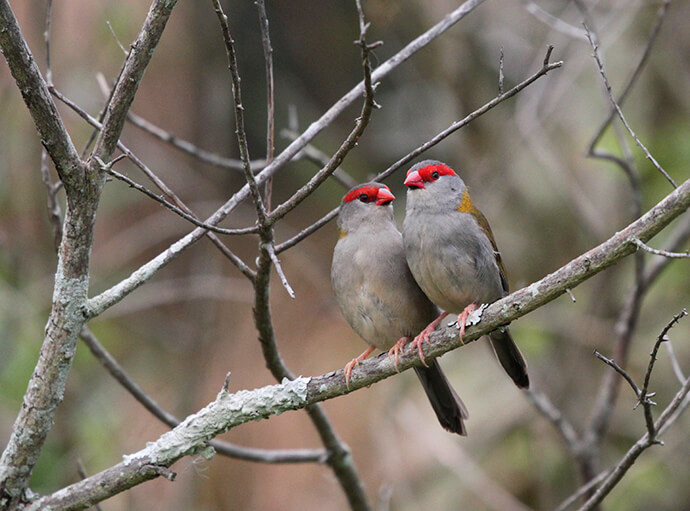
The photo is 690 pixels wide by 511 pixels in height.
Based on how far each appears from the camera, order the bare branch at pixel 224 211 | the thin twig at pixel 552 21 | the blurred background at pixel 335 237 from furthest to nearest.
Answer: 1. the blurred background at pixel 335 237
2. the thin twig at pixel 552 21
3. the bare branch at pixel 224 211

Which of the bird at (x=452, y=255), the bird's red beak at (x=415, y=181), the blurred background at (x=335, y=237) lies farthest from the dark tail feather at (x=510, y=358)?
the blurred background at (x=335, y=237)

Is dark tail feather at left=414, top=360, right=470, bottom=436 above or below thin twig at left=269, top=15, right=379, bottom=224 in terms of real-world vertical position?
below

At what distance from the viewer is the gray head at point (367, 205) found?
13.2 ft

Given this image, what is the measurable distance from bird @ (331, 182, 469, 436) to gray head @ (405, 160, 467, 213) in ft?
0.93

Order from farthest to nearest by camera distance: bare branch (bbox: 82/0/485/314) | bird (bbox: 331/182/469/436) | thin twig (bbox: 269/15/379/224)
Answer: bird (bbox: 331/182/469/436)
bare branch (bbox: 82/0/485/314)
thin twig (bbox: 269/15/379/224)

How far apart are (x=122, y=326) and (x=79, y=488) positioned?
452 centimetres

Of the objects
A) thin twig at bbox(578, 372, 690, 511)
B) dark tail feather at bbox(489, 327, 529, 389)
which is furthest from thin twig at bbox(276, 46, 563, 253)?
thin twig at bbox(578, 372, 690, 511)

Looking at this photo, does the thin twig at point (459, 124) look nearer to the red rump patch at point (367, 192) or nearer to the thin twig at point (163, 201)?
the thin twig at point (163, 201)

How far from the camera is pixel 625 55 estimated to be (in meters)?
6.18

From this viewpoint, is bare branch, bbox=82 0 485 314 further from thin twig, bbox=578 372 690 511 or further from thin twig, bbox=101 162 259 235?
thin twig, bbox=578 372 690 511

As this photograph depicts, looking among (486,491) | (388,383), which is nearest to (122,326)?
(388,383)

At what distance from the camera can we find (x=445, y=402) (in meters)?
3.76

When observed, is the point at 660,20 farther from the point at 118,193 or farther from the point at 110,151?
the point at 118,193

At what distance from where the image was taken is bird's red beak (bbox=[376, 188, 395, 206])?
4.01 meters
